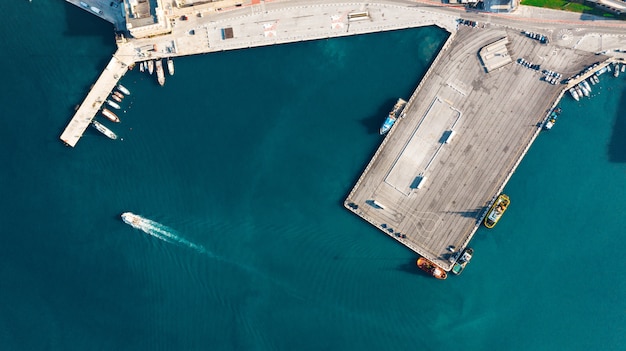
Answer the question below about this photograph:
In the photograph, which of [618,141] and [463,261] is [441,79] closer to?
[463,261]

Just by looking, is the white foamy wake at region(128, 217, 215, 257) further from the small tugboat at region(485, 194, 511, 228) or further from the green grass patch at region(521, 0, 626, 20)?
the green grass patch at region(521, 0, 626, 20)

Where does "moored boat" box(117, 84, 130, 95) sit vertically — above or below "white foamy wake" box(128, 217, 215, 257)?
above

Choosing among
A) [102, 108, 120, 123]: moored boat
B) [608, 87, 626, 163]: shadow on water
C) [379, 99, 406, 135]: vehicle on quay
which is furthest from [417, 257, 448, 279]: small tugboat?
[102, 108, 120, 123]: moored boat

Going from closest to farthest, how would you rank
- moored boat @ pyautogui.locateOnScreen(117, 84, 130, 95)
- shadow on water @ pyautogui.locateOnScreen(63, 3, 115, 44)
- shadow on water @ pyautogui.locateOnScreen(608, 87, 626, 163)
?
shadow on water @ pyautogui.locateOnScreen(608, 87, 626, 163) → moored boat @ pyautogui.locateOnScreen(117, 84, 130, 95) → shadow on water @ pyautogui.locateOnScreen(63, 3, 115, 44)

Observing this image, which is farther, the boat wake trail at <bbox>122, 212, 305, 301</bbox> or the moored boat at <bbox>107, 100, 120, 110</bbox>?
the boat wake trail at <bbox>122, 212, 305, 301</bbox>

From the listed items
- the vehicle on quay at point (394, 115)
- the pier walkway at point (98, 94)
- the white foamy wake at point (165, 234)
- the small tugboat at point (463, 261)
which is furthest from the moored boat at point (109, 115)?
the small tugboat at point (463, 261)

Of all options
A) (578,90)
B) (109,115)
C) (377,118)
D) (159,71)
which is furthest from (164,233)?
(578,90)

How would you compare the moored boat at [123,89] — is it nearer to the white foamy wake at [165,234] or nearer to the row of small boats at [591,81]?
the white foamy wake at [165,234]

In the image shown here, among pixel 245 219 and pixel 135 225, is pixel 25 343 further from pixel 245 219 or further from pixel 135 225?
pixel 245 219
